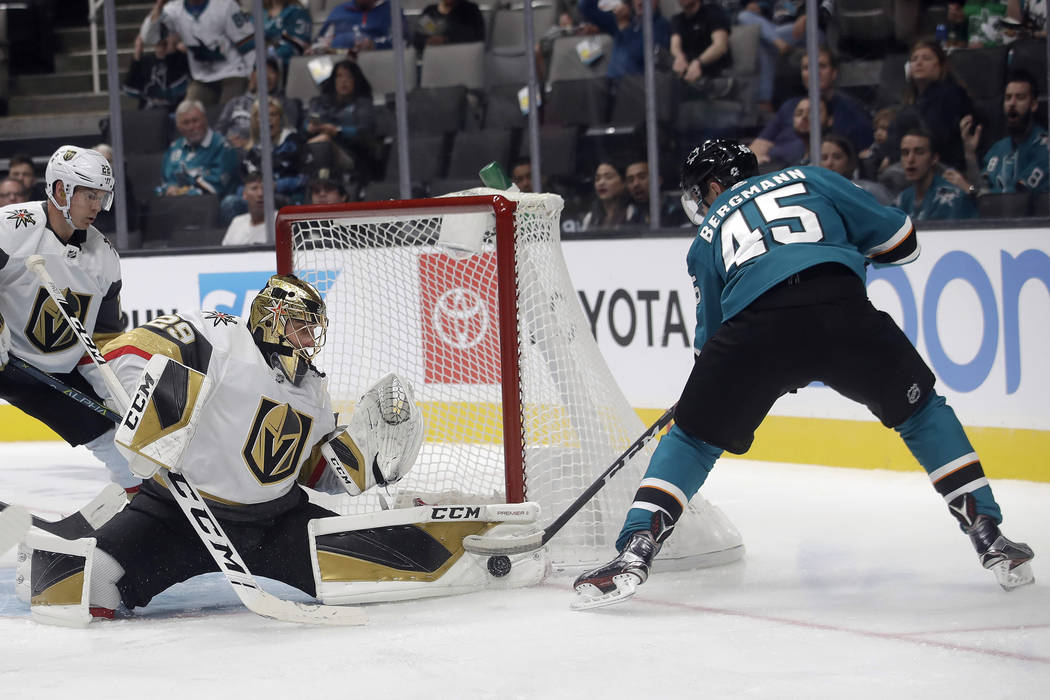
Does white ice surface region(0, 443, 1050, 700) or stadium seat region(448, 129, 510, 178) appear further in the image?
stadium seat region(448, 129, 510, 178)

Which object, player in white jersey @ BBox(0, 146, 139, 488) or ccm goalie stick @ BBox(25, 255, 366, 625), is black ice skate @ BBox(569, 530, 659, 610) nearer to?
ccm goalie stick @ BBox(25, 255, 366, 625)

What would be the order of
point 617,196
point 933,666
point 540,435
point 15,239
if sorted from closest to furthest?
point 933,666, point 540,435, point 15,239, point 617,196

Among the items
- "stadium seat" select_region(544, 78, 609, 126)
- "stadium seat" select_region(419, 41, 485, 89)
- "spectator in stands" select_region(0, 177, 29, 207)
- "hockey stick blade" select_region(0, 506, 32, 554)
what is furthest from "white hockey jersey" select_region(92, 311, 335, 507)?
"spectator in stands" select_region(0, 177, 29, 207)

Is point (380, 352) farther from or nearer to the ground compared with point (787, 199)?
nearer to the ground

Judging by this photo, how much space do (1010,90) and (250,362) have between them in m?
2.45

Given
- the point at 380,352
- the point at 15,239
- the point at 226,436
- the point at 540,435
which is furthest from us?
the point at 380,352

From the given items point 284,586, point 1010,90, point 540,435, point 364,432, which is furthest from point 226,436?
point 1010,90

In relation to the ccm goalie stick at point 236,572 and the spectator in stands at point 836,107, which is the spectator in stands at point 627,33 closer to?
the spectator in stands at point 836,107

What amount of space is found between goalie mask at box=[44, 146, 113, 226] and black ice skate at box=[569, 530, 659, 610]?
1.63 m

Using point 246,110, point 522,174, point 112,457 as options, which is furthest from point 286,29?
point 112,457

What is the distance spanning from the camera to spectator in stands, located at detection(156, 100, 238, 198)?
18.6 ft

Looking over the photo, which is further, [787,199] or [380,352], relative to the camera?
[380,352]

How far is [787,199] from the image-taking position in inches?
105

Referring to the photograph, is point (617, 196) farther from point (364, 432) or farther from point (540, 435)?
point (364, 432)
